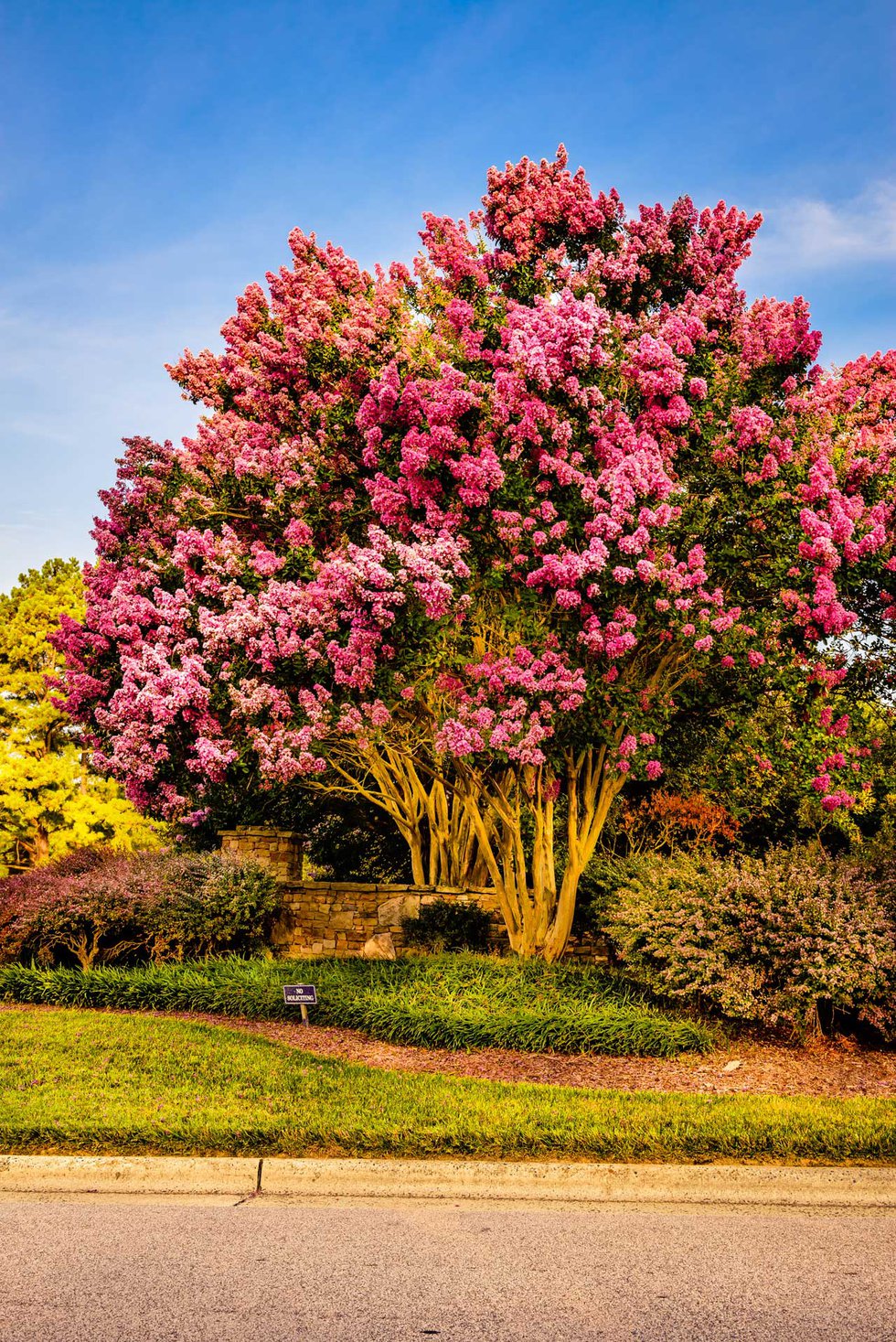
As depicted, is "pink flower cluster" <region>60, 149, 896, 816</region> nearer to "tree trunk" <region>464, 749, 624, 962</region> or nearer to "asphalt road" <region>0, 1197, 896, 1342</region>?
"tree trunk" <region>464, 749, 624, 962</region>

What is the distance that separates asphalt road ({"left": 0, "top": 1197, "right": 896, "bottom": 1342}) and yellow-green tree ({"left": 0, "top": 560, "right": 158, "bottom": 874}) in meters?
20.2

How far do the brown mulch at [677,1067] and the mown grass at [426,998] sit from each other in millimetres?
172

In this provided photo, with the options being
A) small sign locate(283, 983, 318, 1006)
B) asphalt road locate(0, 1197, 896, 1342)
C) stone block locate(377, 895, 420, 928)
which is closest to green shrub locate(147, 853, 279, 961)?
stone block locate(377, 895, 420, 928)

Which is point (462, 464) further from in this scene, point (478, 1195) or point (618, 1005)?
point (478, 1195)

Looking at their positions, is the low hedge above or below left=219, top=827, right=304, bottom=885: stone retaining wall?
below

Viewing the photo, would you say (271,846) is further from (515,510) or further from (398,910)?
(515,510)

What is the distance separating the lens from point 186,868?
529 inches

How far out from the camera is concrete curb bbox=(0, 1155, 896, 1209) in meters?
5.50

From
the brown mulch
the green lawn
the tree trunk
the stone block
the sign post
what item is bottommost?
the brown mulch

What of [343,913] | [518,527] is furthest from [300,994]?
[343,913]

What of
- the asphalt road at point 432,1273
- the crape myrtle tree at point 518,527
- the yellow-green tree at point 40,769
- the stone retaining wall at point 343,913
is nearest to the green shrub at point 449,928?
the stone retaining wall at point 343,913

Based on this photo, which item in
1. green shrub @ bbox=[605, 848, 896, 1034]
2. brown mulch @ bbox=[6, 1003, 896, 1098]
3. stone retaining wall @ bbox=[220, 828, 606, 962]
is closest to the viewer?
brown mulch @ bbox=[6, 1003, 896, 1098]

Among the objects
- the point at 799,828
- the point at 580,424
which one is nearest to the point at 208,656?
the point at 580,424

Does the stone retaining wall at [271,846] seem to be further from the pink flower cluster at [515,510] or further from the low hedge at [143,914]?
the pink flower cluster at [515,510]
